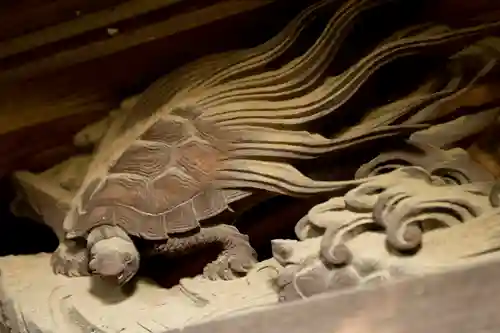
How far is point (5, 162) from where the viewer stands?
5.90 feet

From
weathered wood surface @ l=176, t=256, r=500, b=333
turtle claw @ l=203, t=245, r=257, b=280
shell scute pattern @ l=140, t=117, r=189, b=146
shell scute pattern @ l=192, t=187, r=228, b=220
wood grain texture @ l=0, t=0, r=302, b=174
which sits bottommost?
weathered wood surface @ l=176, t=256, r=500, b=333

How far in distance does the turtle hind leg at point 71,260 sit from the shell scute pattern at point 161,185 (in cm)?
5

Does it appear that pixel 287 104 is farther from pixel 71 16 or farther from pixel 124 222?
pixel 71 16

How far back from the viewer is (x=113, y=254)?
4.81 ft

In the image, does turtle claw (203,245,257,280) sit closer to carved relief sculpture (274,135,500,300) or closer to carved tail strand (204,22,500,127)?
carved relief sculpture (274,135,500,300)

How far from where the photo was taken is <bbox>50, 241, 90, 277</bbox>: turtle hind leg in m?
1.55

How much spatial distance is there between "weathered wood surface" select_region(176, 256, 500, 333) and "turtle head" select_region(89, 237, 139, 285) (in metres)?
0.34

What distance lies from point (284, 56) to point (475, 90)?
32 centimetres

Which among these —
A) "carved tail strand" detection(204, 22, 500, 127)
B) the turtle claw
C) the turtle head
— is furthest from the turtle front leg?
"carved tail strand" detection(204, 22, 500, 127)

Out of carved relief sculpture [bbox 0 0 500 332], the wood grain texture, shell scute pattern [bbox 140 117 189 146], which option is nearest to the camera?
carved relief sculpture [bbox 0 0 500 332]

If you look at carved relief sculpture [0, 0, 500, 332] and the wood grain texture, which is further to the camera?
the wood grain texture

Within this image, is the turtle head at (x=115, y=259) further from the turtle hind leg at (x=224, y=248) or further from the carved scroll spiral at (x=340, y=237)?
the carved scroll spiral at (x=340, y=237)

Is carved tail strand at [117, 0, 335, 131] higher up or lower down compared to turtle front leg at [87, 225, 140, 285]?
higher up

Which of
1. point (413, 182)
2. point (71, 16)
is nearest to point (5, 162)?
point (71, 16)
